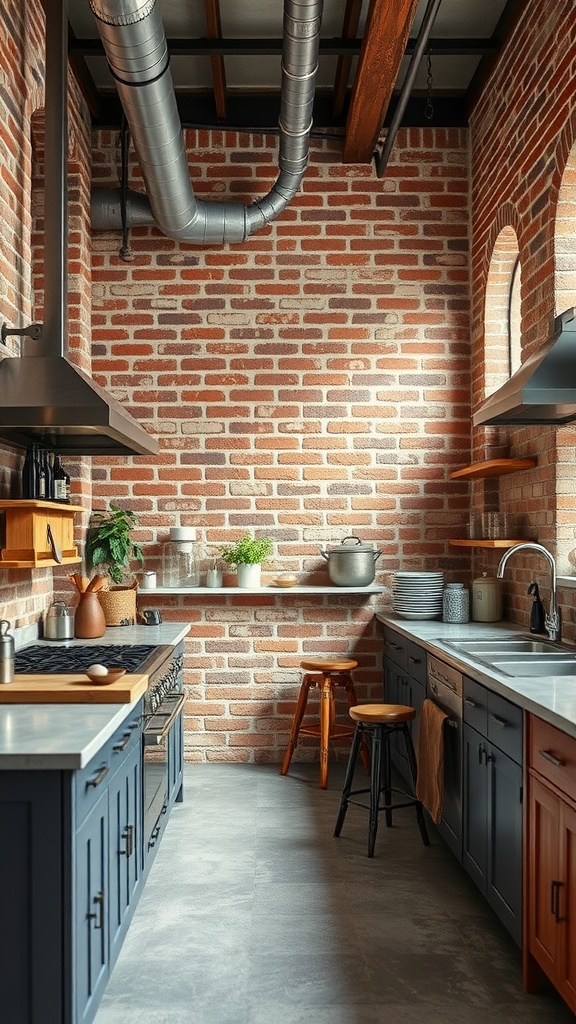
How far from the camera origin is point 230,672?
5.14 metres

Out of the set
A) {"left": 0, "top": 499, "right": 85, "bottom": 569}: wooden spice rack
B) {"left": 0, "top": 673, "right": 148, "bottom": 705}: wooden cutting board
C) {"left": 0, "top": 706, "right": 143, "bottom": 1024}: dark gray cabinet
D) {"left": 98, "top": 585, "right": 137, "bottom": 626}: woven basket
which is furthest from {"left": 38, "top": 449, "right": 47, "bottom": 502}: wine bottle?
{"left": 0, "top": 706, "right": 143, "bottom": 1024}: dark gray cabinet

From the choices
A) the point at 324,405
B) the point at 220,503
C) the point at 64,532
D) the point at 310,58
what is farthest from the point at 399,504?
the point at 310,58

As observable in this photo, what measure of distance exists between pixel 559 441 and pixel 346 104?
2.51m

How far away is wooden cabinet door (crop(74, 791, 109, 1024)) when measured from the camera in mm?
2076

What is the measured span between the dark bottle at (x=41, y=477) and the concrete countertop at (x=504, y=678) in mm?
1758

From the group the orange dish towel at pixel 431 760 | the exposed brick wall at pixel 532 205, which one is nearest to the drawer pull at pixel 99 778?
the orange dish towel at pixel 431 760

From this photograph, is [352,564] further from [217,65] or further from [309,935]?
[217,65]

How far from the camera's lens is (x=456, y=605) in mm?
4660

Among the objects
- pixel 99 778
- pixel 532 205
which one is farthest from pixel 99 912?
pixel 532 205

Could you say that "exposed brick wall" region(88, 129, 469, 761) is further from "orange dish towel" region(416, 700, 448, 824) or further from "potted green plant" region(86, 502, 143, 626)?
"orange dish towel" region(416, 700, 448, 824)

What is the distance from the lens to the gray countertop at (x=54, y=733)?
197cm

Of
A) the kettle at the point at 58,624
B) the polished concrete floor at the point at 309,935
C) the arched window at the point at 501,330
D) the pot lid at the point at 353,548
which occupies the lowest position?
the polished concrete floor at the point at 309,935

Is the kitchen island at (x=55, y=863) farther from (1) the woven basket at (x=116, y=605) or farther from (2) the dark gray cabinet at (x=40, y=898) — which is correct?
(1) the woven basket at (x=116, y=605)

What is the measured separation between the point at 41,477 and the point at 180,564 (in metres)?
1.41
